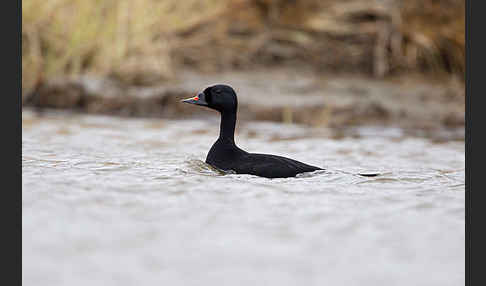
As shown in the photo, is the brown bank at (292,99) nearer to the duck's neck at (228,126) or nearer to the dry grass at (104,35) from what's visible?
the dry grass at (104,35)

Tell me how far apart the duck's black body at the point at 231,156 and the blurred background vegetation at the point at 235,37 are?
18.5ft

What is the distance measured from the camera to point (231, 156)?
632 cm

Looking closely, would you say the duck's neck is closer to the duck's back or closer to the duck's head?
the duck's head

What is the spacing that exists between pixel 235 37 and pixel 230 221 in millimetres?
9846

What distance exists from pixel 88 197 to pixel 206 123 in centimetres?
603

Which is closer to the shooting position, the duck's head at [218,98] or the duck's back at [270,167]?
the duck's back at [270,167]

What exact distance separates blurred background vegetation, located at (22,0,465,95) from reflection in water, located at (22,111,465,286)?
15.9ft

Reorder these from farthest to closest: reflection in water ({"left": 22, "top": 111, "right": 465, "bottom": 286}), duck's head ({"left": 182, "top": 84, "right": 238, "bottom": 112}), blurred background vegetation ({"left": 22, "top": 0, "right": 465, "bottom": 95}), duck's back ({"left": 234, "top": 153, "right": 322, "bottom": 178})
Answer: blurred background vegetation ({"left": 22, "top": 0, "right": 465, "bottom": 95})
duck's head ({"left": 182, "top": 84, "right": 238, "bottom": 112})
duck's back ({"left": 234, "top": 153, "right": 322, "bottom": 178})
reflection in water ({"left": 22, "top": 111, "right": 465, "bottom": 286})

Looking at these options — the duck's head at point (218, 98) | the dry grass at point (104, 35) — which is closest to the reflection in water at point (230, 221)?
the duck's head at point (218, 98)

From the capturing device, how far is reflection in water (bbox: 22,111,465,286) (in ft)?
11.5

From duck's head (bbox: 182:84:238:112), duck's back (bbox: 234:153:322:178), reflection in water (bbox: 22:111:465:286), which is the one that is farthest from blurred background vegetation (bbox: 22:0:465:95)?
duck's back (bbox: 234:153:322:178)

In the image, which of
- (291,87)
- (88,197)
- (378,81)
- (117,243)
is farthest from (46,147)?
(378,81)

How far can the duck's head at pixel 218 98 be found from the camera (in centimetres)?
656

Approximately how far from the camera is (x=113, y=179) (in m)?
5.59
